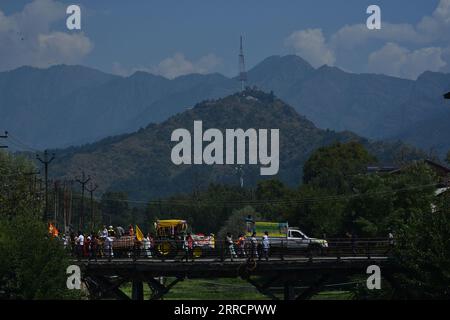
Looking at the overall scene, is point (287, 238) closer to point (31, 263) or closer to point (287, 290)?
point (287, 290)

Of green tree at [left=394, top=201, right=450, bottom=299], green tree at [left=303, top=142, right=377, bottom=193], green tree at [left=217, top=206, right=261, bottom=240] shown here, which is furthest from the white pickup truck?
green tree at [left=303, top=142, right=377, bottom=193]

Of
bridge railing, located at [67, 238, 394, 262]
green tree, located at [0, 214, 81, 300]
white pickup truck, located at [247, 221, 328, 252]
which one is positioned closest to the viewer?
green tree, located at [0, 214, 81, 300]

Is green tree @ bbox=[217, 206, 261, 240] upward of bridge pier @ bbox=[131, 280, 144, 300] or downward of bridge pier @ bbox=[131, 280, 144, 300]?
upward

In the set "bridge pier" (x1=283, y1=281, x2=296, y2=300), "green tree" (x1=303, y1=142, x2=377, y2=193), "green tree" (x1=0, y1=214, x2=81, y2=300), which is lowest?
"bridge pier" (x1=283, y1=281, x2=296, y2=300)

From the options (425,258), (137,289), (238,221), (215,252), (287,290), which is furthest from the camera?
(238,221)

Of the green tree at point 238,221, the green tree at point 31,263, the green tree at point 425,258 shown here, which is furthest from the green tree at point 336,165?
the green tree at point 31,263

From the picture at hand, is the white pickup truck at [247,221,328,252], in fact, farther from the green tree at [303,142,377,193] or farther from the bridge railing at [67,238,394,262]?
the green tree at [303,142,377,193]

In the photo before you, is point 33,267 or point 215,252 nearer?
point 33,267

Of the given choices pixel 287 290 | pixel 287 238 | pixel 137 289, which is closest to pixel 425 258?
pixel 287 290

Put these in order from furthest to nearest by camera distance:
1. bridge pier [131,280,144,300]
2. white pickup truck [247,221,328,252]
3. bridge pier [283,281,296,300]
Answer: white pickup truck [247,221,328,252], bridge pier [131,280,144,300], bridge pier [283,281,296,300]
